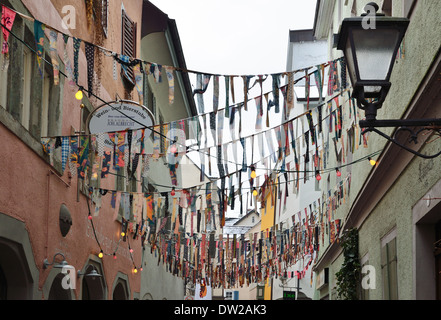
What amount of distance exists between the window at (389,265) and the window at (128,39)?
7065 mm

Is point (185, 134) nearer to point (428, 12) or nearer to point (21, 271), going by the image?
point (21, 271)

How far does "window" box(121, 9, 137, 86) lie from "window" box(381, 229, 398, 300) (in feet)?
23.2

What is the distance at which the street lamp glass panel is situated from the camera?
5.22 meters

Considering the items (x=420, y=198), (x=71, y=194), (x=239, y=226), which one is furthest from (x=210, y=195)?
(x=239, y=226)

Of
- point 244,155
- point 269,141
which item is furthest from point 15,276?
point 269,141

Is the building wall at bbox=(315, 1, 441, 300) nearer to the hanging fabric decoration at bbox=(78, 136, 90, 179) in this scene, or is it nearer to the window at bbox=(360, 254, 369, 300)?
the window at bbox=(360, 254, 369, 300)

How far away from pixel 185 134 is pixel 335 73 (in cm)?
216

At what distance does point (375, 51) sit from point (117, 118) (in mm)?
5900

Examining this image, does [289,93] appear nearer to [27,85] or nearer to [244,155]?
[244,155]

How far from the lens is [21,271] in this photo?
9.25 m

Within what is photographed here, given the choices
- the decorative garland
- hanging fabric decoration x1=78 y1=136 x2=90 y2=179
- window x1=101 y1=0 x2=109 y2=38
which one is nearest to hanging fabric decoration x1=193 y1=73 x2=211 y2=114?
hanging fabric decoration x1=78 y1=136 x2=90 y2=179

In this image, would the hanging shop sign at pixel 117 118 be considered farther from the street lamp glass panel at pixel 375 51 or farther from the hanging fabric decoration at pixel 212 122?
the street lamp glass panel at pixel 375 51

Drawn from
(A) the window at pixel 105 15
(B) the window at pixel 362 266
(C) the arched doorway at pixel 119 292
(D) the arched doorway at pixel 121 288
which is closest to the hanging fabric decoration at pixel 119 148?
(A) the window at pixel 105 15

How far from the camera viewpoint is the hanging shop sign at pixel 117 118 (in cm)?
1057
